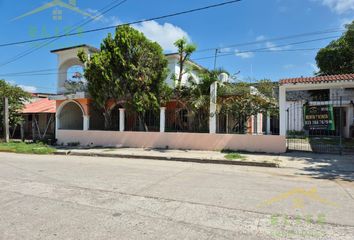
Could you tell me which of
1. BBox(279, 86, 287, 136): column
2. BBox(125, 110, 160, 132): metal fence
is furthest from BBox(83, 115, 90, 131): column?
BBox(279, 86, 287, 136): column

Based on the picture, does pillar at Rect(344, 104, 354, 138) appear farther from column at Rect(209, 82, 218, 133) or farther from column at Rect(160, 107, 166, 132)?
column at Rect(160, 107, 166, 132)

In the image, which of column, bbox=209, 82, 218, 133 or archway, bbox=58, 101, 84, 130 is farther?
archway, bbox=58, 101, 84, 130

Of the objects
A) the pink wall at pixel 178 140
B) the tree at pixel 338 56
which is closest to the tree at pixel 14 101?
the pink wall at pixel 178 140

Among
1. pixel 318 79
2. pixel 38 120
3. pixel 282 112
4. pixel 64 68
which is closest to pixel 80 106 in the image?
pixel 64 68

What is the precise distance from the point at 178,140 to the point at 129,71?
4.71 m

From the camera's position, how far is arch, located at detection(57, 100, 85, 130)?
20.0 metres

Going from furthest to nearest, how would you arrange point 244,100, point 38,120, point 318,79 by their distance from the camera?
1. point 38,120
2. point 244,100
3. point 318,79

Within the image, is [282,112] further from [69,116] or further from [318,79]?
[69,116]

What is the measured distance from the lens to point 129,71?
15477 millimetres

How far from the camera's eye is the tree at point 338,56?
2319cm

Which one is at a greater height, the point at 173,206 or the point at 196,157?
the point at 196,157

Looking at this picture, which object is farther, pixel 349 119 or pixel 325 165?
pixel 349 119

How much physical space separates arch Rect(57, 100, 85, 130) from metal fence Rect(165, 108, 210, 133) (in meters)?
7.01

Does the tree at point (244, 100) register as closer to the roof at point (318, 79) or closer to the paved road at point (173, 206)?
the roof at point (318, 79)
